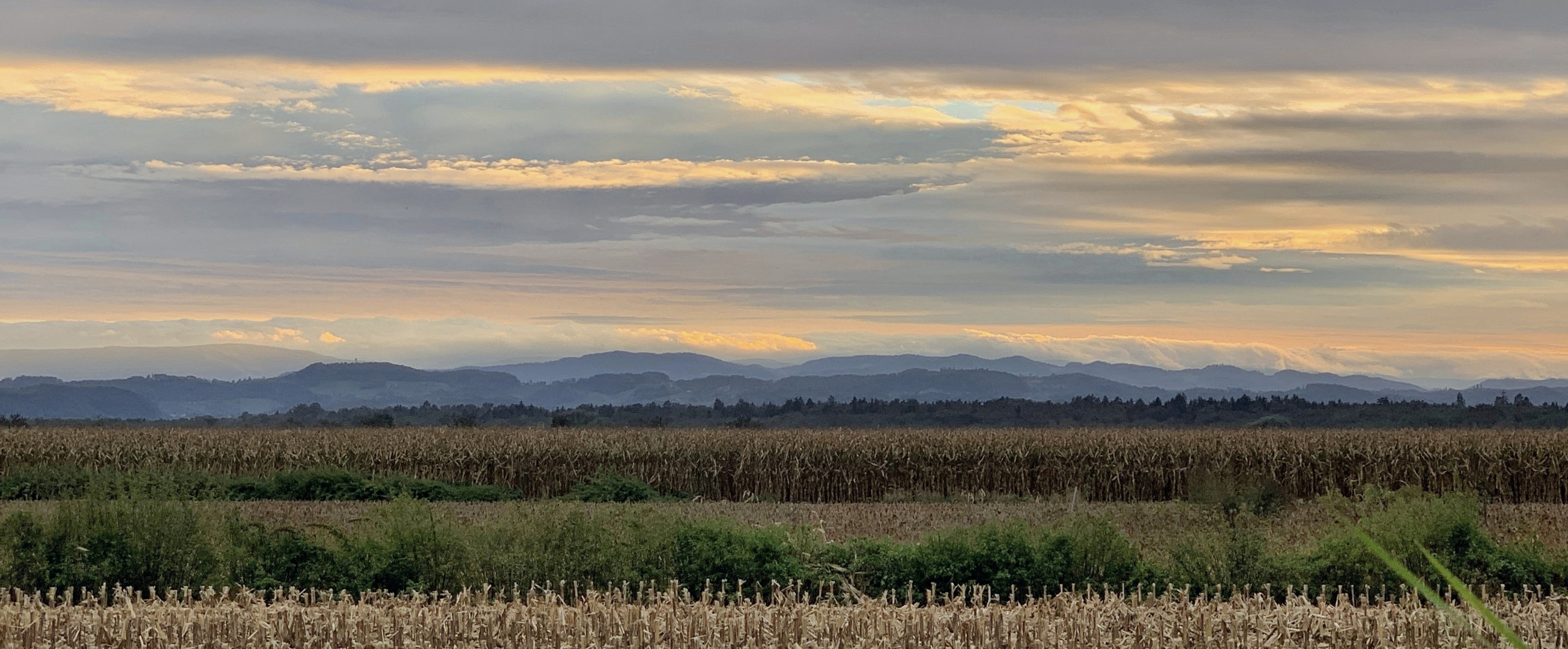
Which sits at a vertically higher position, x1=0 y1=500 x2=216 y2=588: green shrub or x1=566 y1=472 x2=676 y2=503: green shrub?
x1=0 y1=500 x2=216 y2=588: green shrub

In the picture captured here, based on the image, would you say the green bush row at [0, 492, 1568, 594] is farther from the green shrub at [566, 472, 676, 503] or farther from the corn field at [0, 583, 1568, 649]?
the green shrub at [566, 472, 676, 503]

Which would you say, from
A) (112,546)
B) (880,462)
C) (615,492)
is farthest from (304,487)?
(112,546)

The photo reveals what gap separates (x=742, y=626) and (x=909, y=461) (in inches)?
1504

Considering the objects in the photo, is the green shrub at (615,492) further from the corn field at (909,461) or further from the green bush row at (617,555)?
the green bush row at (617,555)

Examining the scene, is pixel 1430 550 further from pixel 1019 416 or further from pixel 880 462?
pixel 1019 416

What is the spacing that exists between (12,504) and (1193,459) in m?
36.6

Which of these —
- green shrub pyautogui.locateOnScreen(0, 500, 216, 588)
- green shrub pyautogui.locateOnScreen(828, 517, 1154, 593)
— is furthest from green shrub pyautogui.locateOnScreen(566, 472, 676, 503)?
green shrub pyautogui.locateOnScreen(0, 500, 216, 588)

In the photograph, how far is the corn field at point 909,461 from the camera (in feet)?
153

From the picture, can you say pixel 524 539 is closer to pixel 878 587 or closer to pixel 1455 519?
pixel 878 587

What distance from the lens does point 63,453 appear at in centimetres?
4909

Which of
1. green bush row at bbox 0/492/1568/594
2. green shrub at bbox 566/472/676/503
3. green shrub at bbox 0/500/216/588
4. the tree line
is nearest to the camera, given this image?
green shrub at bbox 0/500/216/588

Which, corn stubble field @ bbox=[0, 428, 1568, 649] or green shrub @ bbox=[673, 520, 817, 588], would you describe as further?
corn stubble field @ bbox=[0, 428, 1568, 649]

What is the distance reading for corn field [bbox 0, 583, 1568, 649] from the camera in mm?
10219

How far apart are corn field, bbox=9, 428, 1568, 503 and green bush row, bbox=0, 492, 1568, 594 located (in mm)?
29746
